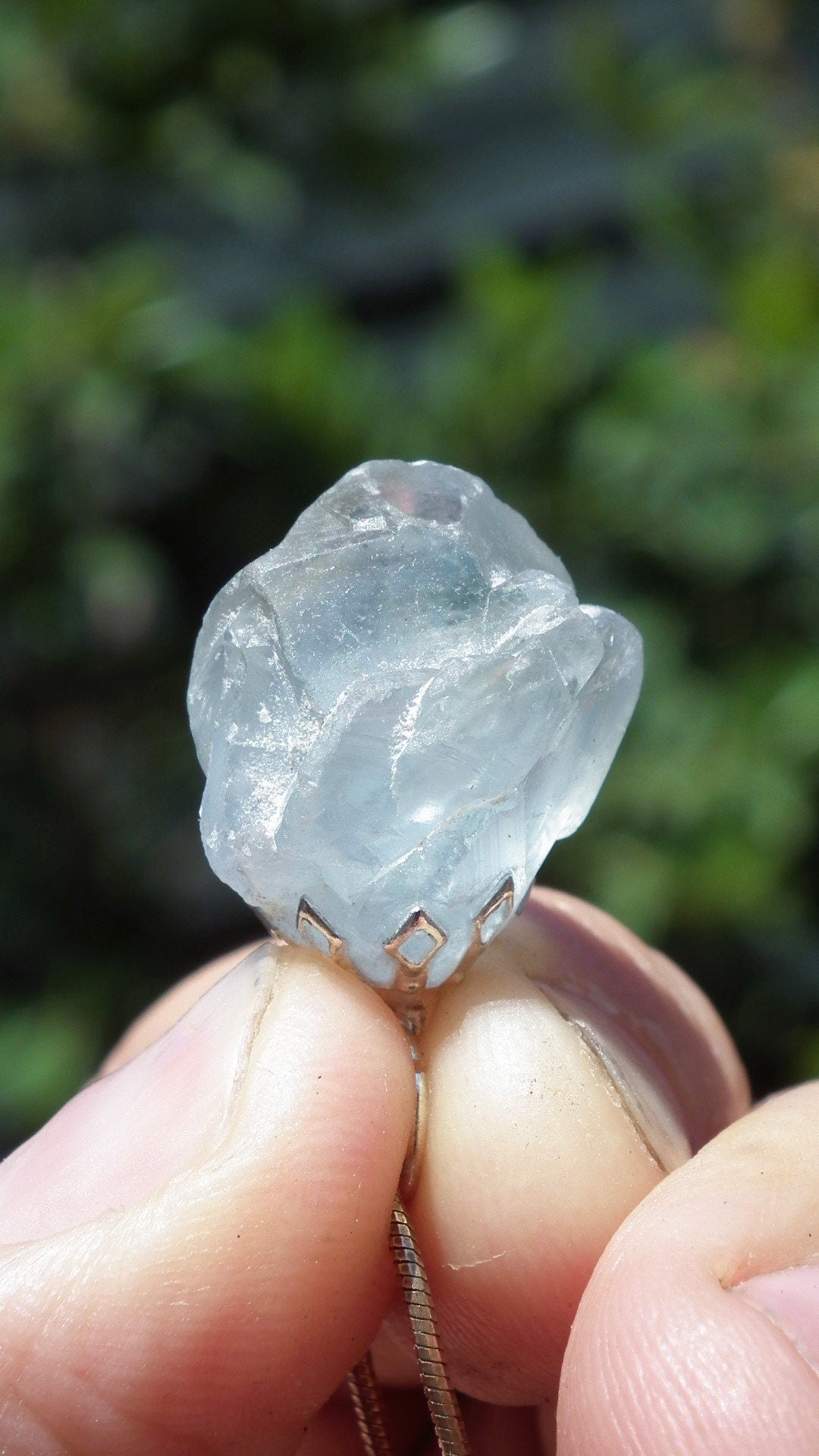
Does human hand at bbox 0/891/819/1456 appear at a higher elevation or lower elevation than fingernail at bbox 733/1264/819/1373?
higher

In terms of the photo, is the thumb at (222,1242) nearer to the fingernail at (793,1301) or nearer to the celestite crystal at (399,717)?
the celestite crystal at (399,717)

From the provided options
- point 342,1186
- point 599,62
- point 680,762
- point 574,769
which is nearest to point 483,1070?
point 342,1186

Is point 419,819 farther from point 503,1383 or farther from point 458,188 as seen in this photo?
point 458,188

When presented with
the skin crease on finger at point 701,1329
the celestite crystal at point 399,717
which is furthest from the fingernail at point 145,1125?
the skin crease on finger at point 701,1329

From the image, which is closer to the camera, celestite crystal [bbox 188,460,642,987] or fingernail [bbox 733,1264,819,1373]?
fingernail [bbox 733,1264,819,1373]

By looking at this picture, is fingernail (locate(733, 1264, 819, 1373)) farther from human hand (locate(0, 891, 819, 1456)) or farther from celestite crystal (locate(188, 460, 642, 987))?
celestite crystal (locate(188, 460, 642, 987))

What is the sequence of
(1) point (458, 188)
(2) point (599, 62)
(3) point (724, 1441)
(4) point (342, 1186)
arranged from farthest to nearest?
(1) point (458, 188)
(2) point (599, 62)
(4) point (342, 1186)
(3) point (724, 1441)

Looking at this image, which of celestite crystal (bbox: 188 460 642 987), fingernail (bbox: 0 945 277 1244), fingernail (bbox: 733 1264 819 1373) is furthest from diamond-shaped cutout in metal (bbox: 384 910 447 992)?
fingernail (bbox: 733 1264 819 1373)
